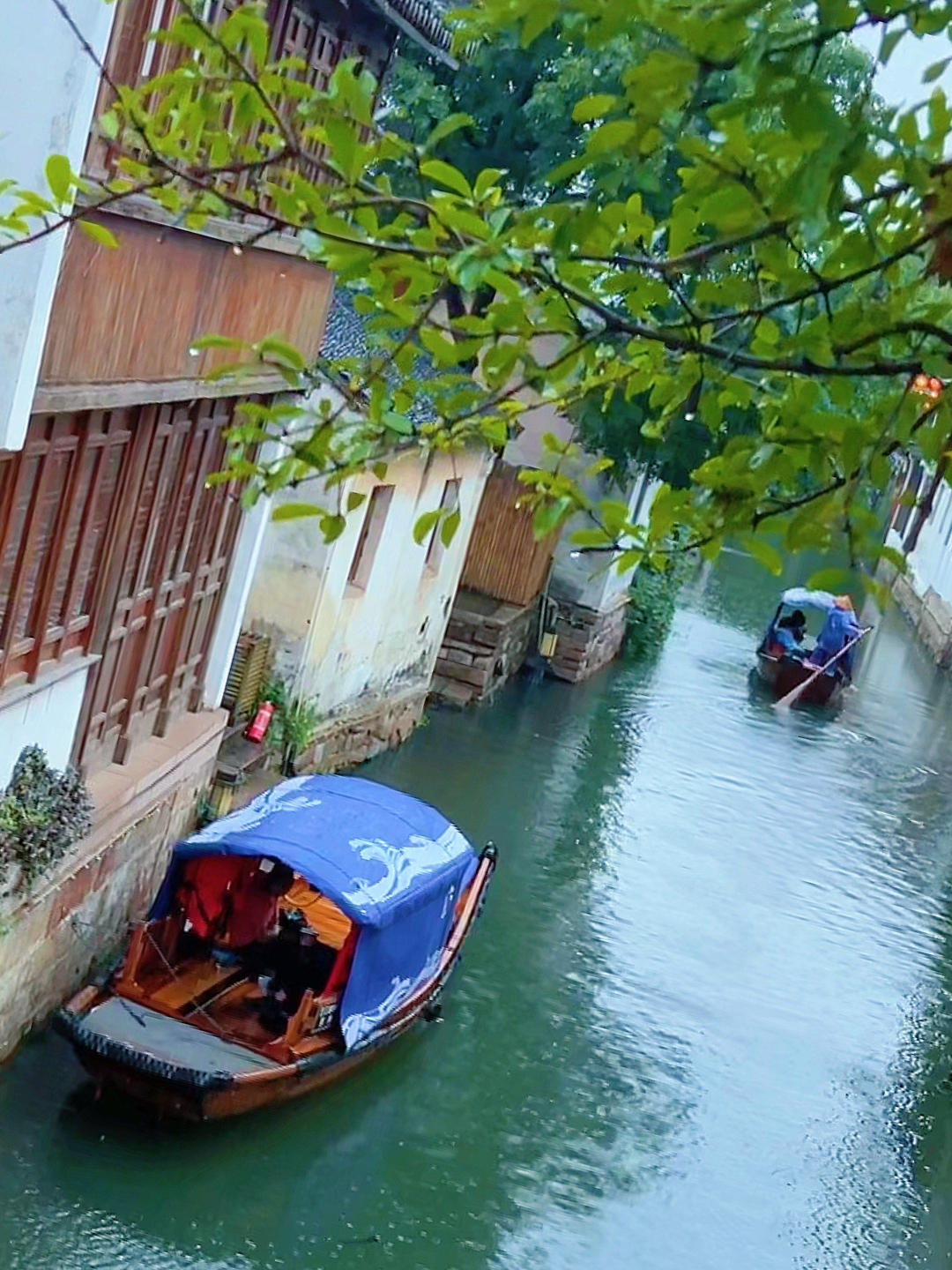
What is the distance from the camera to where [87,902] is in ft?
37.3

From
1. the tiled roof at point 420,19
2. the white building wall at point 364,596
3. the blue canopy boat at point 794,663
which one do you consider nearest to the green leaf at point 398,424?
the tiled roof at point 420,19

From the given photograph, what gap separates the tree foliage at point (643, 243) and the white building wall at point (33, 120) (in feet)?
13.1

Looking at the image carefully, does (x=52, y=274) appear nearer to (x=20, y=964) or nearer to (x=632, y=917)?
(x=20, y=964)

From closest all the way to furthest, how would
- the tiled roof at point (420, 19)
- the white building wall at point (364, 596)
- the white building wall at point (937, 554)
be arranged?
the tiled roof at point (420, 19) < the white building wall at point (364, 596) < the white building wall at point (937, 554)

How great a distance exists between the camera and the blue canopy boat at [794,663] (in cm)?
3006

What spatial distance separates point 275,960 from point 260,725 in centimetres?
447

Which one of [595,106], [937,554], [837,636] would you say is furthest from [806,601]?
[595,106]

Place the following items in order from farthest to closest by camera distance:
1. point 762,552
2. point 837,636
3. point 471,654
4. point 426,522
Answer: point 837,636
point 471,654
point 762,552
point 426,522

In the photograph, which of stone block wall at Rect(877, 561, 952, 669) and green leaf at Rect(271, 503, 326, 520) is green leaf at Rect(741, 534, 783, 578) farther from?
stone block wall at Rect(877, 561, 952, 669)

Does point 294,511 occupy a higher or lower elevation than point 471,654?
higher

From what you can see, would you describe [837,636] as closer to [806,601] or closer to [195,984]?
[806,601]

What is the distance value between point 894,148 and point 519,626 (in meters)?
22.5

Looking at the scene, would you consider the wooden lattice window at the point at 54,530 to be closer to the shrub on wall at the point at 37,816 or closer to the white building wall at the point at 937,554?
the shrub on wall at the point at 37,816

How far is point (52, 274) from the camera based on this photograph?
802 centimetres
